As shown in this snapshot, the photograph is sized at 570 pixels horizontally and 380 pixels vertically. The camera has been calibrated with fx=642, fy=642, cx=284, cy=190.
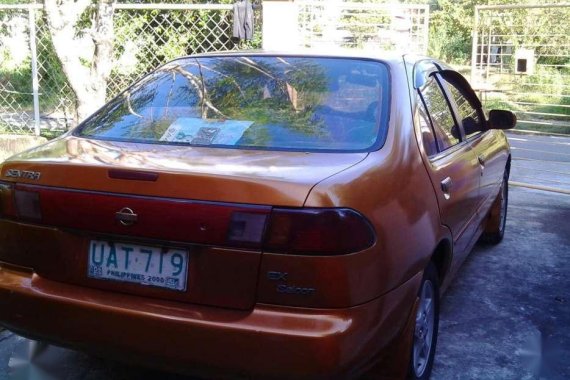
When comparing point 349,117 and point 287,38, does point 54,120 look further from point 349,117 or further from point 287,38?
point 349,117

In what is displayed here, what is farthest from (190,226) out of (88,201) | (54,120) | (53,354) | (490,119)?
(54,120)

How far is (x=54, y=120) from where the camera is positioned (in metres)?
8.70

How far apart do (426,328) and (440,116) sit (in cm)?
117

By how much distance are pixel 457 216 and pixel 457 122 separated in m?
0.79

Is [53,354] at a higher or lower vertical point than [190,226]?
lower

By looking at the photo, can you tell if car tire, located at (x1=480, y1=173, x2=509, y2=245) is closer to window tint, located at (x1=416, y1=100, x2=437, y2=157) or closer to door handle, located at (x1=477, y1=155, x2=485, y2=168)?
door handle, located at (x1=477, y1=155, x2=485, y2=168)

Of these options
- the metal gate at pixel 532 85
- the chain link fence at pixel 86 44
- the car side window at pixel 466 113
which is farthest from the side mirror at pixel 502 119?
the metal gate at pixel 532 85

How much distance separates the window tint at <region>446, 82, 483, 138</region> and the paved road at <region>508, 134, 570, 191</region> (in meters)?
3.84

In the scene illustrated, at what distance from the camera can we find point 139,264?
7.61 ft

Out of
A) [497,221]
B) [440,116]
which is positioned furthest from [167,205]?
[497,221]

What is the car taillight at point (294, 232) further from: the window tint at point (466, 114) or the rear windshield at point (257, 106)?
the window tint at point (466, 114)

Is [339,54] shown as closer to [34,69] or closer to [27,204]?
[27,204]

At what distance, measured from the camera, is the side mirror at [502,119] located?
4.22 meters

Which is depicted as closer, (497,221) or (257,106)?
(257,106)
